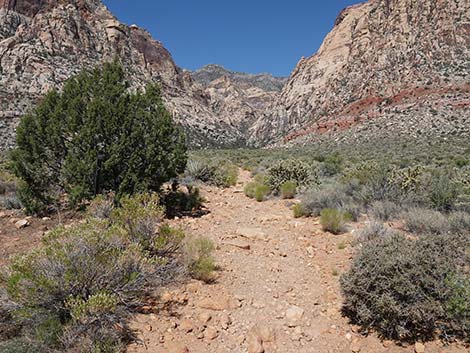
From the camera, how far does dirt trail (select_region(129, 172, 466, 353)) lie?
407cm

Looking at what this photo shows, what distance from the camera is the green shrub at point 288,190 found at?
11.0 metres

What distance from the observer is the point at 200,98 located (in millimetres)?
110750

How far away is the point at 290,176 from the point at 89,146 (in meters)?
6.94

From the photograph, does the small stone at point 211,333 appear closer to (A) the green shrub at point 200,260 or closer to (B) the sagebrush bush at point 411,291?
(A) the green shrub at point 200,260

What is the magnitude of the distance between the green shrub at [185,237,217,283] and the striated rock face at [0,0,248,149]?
124 feet

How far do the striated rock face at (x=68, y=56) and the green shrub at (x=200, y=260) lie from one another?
37.8 metres

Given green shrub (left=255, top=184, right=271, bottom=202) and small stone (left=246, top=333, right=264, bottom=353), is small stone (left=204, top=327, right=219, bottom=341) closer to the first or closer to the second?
small stone (left=246, top=333, right=264, bottom=353)

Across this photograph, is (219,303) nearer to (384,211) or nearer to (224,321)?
(224,321)

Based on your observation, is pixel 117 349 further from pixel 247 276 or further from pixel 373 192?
pixel 373 192

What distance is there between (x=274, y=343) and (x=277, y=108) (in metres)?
83.7

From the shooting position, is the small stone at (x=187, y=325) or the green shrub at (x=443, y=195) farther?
the green shrub at (x=443, y=195)

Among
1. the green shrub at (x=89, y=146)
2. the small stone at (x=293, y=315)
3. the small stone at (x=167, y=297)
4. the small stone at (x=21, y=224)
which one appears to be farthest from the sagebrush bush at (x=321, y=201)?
the small stone at (x=21, y=224)

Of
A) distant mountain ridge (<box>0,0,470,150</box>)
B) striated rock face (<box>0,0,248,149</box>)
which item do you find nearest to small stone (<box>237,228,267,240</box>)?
distant mountain ridge (<box>0,0,470,150</box>)

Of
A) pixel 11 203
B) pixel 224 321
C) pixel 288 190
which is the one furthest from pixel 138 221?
pixel 288 190
